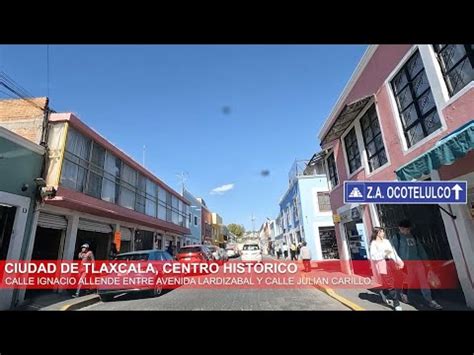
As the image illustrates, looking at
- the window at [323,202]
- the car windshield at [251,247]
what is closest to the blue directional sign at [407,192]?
the window at [323,202]

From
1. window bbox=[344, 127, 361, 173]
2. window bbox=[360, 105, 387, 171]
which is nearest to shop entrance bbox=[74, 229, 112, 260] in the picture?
window bbox=[344, 127, 361, 173]

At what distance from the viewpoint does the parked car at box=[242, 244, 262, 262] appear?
1972 centimetres

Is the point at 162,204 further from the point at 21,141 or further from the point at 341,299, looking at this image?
the point at 341,299

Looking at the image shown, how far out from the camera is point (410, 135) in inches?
277

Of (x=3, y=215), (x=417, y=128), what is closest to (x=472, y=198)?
(x=417, y=128)

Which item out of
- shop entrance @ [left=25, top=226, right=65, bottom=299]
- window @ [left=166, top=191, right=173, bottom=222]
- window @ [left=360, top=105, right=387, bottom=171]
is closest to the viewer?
window @ [left=360, top=105, right=387, bottom=171]

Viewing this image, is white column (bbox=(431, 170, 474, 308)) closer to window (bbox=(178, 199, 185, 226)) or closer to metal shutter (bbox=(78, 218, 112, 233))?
metal shutter (bbox=(78, 218, 112, 233))

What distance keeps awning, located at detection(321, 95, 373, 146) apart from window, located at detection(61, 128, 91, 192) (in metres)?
9.70

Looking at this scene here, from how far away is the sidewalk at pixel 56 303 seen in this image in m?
7.00

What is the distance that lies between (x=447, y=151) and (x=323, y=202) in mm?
15502

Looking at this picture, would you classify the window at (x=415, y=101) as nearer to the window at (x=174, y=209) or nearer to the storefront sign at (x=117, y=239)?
the storefront sign at (x=117, y=239)
